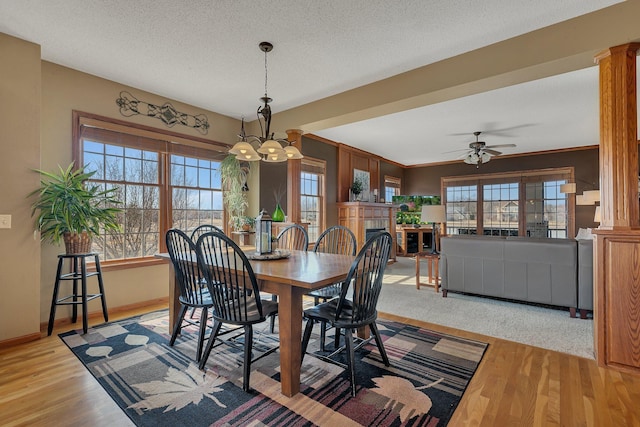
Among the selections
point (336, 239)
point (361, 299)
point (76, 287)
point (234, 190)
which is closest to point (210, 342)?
point (361, 299)

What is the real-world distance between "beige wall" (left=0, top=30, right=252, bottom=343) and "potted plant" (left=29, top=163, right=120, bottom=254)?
10cm

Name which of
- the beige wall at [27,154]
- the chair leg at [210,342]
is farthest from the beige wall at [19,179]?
the chair leg at [210,342]

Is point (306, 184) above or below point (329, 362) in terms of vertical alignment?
above

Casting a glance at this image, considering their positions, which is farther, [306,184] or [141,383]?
[306,184]

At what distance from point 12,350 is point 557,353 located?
4.49 meters

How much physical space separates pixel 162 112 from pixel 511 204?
317 inches

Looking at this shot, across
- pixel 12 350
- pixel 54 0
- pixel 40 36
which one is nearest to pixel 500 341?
pixel 12 350

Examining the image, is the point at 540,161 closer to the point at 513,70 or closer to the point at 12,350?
the point at 513,70

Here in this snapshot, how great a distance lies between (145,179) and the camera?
399 centimetres

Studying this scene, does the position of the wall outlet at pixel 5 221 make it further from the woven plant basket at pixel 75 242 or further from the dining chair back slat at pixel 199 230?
the dining chair back slat at pixel 199 230

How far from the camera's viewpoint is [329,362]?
95.3 inches

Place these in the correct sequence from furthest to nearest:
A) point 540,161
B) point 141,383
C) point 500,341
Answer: point 540,161
point 500,341
point 141,383

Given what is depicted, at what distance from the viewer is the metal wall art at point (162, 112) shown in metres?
3.73

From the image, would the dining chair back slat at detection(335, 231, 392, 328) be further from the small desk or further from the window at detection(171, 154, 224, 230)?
the small desk
